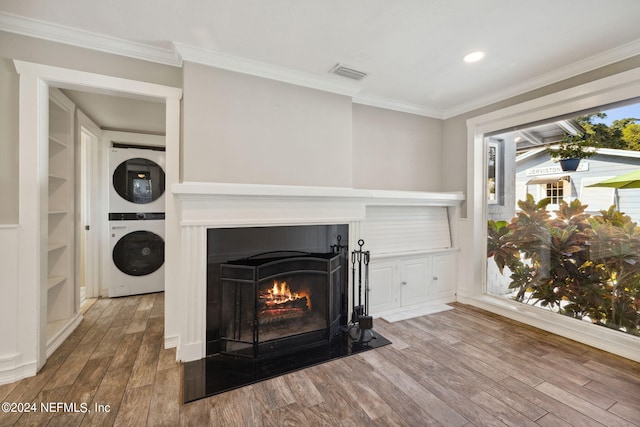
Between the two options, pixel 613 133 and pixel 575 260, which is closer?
pixel 613 133

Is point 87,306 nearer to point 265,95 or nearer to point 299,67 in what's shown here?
point 265,95

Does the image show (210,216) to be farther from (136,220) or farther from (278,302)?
(136,220)

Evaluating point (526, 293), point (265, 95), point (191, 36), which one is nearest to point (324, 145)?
point (265, 95)

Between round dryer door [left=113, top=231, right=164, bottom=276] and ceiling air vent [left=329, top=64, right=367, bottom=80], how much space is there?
3.28 meters

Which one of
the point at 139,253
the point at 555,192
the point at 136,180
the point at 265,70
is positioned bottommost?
the point at 139,253

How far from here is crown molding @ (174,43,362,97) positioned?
2.18 metres

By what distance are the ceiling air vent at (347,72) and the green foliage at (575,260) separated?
7.26 feet

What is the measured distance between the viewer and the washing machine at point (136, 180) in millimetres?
3770

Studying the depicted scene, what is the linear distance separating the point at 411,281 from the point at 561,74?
246 cm

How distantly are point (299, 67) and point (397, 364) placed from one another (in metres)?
2.59

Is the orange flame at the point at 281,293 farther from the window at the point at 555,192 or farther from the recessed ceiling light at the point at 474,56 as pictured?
the window at the point at 555,192

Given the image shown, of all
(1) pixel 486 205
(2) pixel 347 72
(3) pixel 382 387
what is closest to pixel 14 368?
(3) pixel 382 387

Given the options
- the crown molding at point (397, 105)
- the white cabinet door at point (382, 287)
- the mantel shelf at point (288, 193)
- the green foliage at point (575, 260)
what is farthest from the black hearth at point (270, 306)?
the green foliage at point (575, 260)

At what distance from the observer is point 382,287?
3055mm
